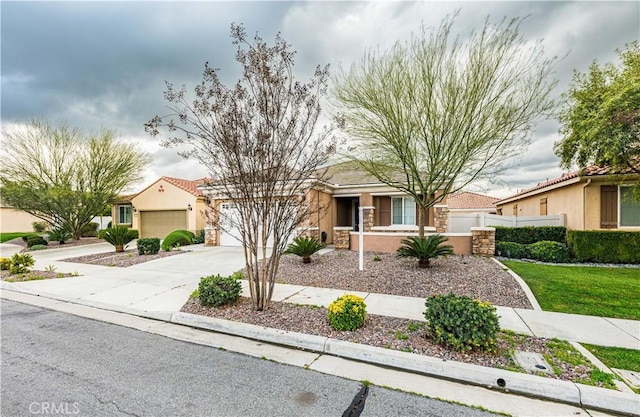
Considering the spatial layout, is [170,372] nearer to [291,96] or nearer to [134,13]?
[291,96]

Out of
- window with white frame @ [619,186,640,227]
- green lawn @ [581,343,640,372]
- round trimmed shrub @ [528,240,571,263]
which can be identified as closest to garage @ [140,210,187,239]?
round trimmed shrub @ [528,240,571,263]

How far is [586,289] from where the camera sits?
258 inches

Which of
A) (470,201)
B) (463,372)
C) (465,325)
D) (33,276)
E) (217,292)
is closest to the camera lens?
(463,372)

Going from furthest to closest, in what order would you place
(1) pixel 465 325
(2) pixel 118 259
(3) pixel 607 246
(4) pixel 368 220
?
(4) pixel 368 220 < (2) pixel 118 259 < (3) pixel 607 246 < (1) pixel 465 325

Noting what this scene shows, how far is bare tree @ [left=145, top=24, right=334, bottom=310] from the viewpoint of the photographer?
15.9ft

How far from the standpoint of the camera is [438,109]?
8.27 metres

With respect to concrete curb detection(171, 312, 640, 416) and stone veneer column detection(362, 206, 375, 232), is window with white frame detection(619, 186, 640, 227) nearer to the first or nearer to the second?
stone veneer column detection(362, 206, 375, 232)

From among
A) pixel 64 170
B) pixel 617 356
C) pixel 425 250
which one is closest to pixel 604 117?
pixel 425 250

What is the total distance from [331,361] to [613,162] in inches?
420

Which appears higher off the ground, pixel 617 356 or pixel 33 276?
pixel 617 356

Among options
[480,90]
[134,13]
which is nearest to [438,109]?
[480,90]

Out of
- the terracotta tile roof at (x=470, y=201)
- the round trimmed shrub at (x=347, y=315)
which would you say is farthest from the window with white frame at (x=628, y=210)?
the terracotta tile roof at (x=470, y=201)

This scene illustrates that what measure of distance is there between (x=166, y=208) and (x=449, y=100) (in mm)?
19224

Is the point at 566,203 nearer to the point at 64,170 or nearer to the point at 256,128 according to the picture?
the point at 256,128
